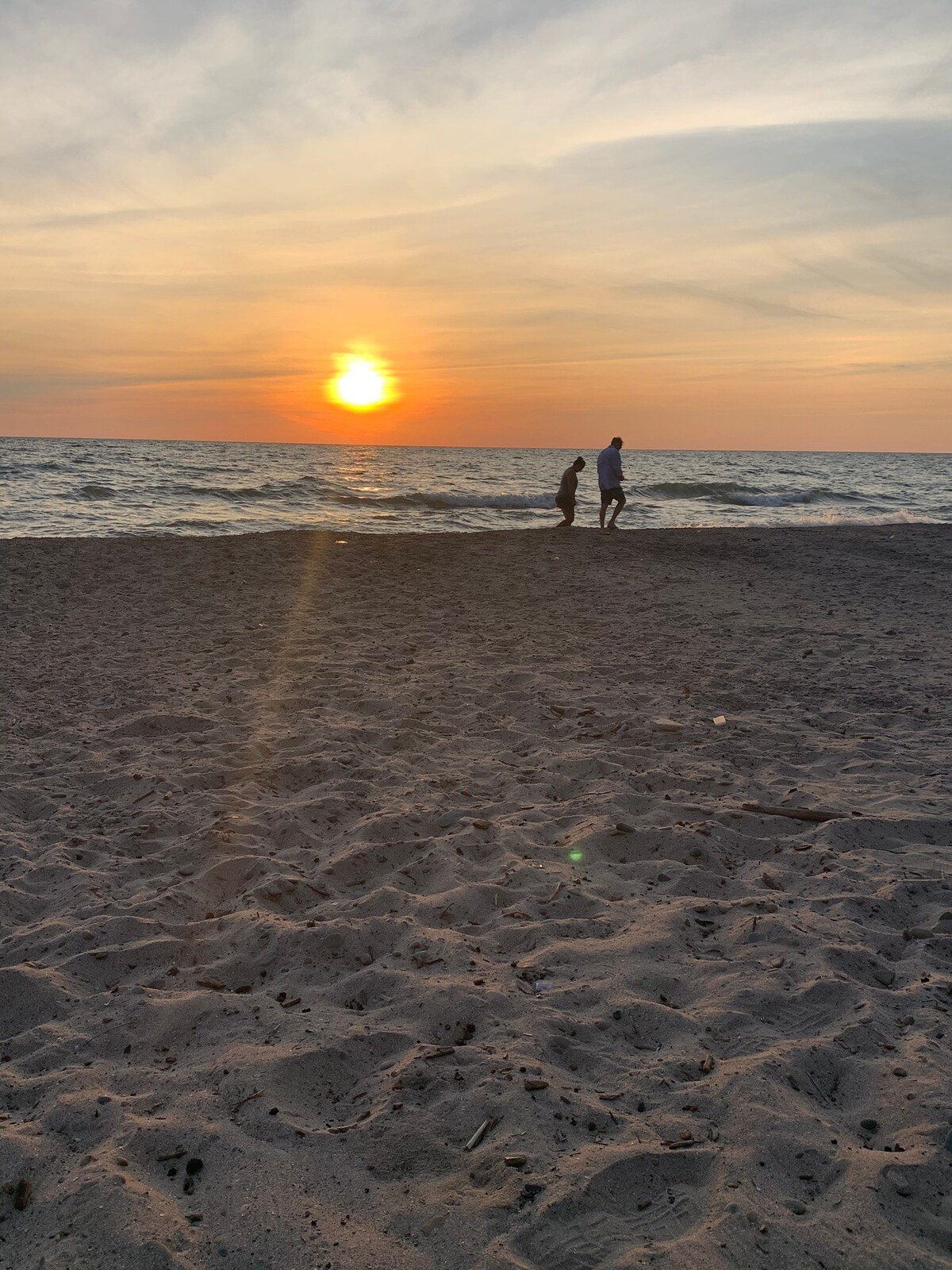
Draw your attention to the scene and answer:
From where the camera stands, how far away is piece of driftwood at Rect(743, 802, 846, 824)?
13.5 feet

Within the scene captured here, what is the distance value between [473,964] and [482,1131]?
77cm

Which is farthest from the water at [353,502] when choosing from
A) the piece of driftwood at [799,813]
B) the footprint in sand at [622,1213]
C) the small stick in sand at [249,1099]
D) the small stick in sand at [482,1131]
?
the footprint in sand at [622,1213]

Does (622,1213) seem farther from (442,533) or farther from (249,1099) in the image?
(442,533)

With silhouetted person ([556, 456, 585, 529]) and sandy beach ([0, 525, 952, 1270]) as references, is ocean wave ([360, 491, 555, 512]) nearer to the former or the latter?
silhouetted person ([556, 456, 585, 529])

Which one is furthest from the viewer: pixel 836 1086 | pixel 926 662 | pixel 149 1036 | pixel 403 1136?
pixel 926 662

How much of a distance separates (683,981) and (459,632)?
5.31 m

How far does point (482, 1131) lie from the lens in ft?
7.30

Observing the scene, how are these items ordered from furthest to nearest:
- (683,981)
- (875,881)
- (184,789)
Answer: (184,789) < (875,881) < (683,981)

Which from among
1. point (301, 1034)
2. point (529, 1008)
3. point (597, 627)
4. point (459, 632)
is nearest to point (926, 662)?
point (597, 627)

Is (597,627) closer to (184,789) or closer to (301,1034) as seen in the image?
(184,789)

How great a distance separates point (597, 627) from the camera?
327 inches

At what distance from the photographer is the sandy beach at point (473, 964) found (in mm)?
1987

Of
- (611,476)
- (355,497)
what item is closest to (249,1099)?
(611,476)

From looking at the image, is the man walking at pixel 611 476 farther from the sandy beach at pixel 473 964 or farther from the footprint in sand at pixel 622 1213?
the footprint in sand at pixel 622 1213
